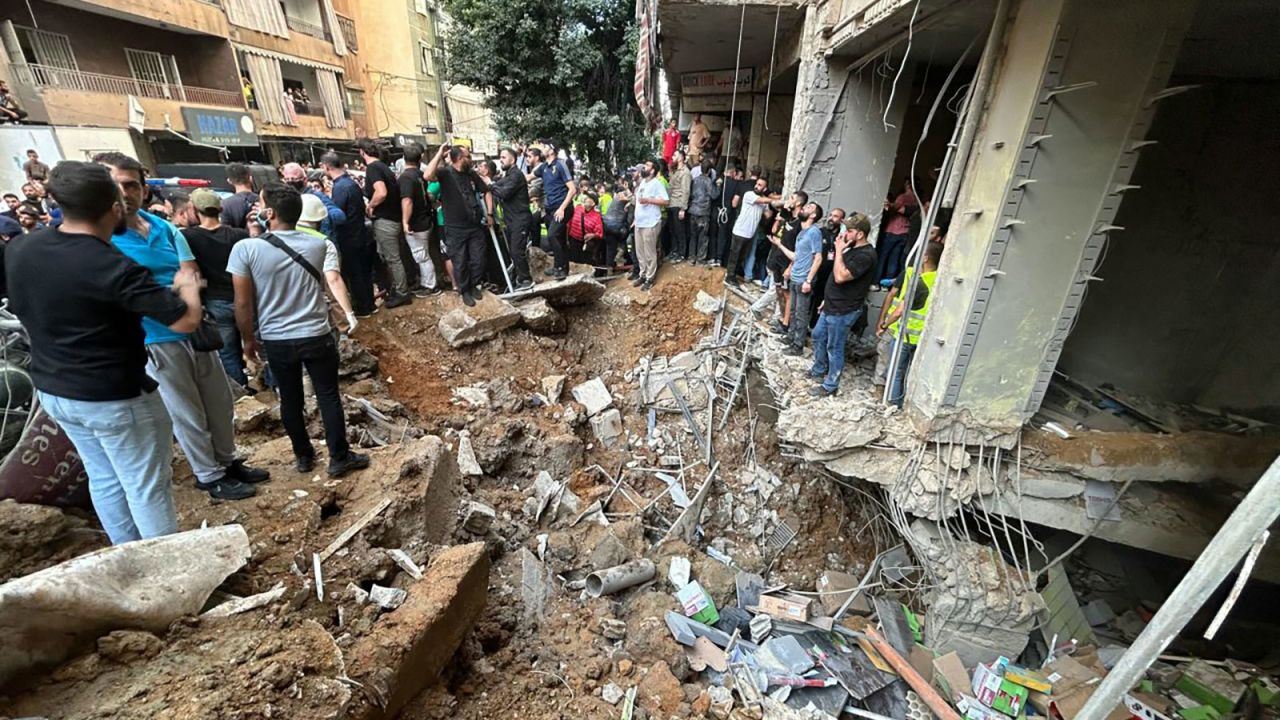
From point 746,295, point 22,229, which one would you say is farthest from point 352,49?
point 746,295

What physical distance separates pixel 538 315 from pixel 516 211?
158 cm

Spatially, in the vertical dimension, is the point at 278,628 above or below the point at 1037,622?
above

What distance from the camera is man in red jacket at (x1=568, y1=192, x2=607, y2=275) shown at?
902cm

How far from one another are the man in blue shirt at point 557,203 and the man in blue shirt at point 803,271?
3950 mm

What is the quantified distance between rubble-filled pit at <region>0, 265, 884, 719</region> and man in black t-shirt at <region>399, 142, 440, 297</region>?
373mm

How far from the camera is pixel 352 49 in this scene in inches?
846

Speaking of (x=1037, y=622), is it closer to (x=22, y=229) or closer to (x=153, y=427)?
(x=153, y=427)

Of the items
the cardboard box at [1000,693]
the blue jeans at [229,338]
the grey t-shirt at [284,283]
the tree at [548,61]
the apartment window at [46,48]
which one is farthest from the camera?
the tree at [548,61]

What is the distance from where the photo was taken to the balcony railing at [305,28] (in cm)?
1808

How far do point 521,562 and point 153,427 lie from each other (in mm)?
2777

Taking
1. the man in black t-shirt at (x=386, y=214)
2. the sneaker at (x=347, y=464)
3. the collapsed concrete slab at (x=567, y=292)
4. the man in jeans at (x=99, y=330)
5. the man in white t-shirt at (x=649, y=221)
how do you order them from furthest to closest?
the man in white t-shirt at (x=649, y=221), the collapsed concrete slab at (x=567, y=292), the man in black t-shirt at (x=386, y=214), the sneaker at (x=347, y=464), the man in jeans at (x=99, y=330)

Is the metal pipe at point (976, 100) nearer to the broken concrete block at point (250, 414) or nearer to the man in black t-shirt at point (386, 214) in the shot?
the broken concrete block at point (250, 414)

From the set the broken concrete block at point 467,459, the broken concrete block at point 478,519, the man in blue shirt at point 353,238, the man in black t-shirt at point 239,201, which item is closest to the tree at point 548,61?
the man in blue shirt at point 353,238

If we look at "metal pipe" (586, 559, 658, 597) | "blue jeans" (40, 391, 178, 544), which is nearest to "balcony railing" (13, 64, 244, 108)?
"blue jeans" (40, 391, 178, 544)
